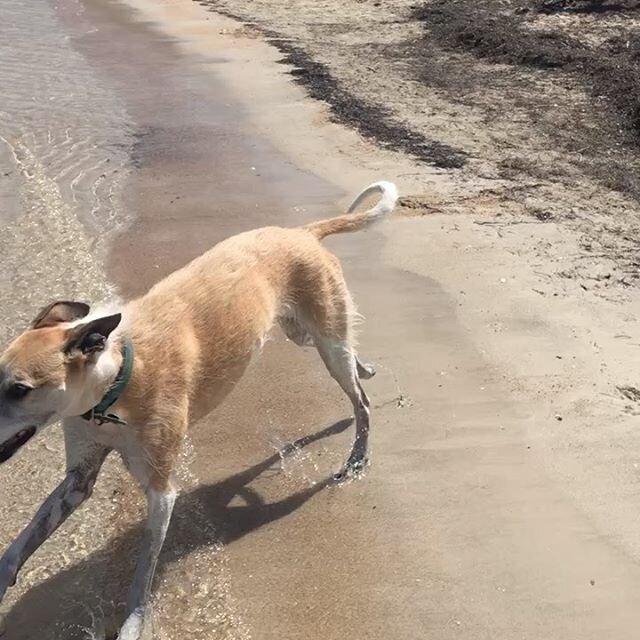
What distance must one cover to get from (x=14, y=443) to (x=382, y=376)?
3.38m

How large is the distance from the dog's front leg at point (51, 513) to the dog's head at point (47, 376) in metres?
0.65

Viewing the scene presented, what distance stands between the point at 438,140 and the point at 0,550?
8.23 metres

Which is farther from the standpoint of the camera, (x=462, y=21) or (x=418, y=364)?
(x=462, y=21)

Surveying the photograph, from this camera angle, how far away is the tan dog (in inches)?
151

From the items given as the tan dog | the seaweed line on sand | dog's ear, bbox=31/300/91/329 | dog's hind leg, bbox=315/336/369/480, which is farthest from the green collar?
the seaweed line on sand

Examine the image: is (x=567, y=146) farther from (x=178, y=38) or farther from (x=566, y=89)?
(x=178, y=38)

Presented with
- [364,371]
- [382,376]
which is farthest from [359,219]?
[382,376]

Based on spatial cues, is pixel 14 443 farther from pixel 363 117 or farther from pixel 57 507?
pixel 363 117

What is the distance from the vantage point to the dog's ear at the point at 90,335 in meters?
3.85

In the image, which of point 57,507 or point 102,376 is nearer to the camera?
point 102,376

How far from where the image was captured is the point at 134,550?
5.18m

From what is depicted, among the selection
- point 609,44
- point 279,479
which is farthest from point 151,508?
point 609,44

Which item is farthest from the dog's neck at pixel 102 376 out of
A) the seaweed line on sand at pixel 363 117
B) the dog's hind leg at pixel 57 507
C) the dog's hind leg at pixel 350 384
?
the seaweed line on sand at pixel 363 117

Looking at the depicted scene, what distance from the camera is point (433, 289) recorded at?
26.3 ft
